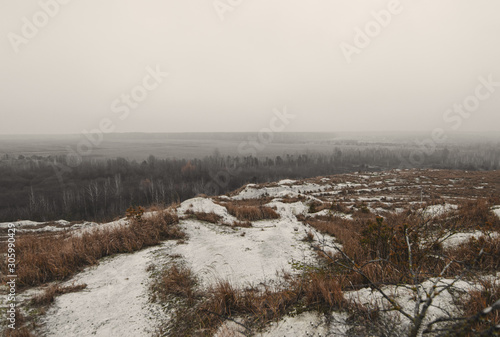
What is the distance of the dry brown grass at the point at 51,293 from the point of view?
10.7ft

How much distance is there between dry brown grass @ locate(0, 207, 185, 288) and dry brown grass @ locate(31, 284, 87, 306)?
746 mm

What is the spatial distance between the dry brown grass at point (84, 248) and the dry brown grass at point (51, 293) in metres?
0.75

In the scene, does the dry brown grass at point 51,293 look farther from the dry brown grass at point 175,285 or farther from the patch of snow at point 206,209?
the patch of snow at point 206,209

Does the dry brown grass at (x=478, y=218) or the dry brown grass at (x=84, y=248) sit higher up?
the dry brown grass at (x=478, y=218)

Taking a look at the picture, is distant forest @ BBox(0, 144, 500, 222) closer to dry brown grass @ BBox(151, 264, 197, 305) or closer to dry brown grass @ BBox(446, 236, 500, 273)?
dry brown grass @ BBox(151, 264, 197, 305)

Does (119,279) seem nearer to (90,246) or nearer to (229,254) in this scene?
(90,246)

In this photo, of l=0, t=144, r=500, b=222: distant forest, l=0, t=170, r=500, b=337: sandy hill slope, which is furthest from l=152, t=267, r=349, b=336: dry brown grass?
l=0, t=144, r=500, b=222: distant forest

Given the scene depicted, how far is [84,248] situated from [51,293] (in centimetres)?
178

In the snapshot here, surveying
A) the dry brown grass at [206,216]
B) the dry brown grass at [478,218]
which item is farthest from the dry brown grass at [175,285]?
the dry brown grass at [478,218]

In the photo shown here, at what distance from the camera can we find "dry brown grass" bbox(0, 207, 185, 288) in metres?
4.14

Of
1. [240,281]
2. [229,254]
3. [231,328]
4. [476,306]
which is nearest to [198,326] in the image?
[231,328]

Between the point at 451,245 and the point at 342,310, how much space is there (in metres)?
3.87

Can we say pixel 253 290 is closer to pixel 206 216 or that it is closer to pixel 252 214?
pixel 206 216

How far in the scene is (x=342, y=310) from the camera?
2.41 meters
